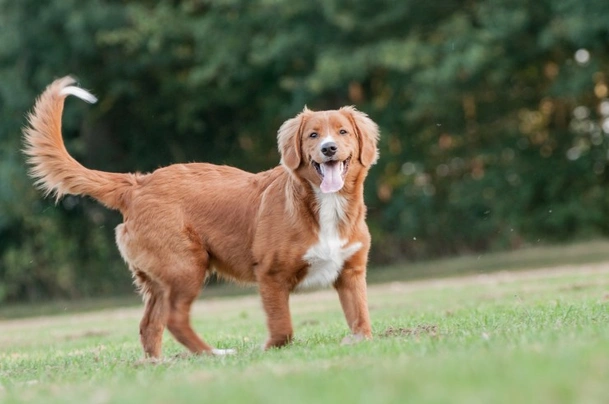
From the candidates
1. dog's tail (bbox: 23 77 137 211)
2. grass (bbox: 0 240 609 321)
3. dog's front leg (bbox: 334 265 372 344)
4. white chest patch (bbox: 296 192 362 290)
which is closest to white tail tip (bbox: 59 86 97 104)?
dog's tail (bbox: 23 77 137 211)

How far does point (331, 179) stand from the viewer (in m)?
8.72

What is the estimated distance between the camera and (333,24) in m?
27.1

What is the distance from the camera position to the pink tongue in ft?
28.4

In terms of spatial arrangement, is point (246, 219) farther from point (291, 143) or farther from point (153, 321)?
point (153, 321)

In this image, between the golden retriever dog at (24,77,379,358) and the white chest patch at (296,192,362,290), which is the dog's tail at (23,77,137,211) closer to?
the golden retriever dog at (24,77,379,358)

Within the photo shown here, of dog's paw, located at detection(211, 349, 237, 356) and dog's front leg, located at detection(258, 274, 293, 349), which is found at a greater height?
dog's front leg, located at detection(258, 274, 293, 349)

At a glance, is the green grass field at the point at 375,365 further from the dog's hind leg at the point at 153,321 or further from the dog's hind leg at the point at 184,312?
the dog's hind leg at the point at 184,312

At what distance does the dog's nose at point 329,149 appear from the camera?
8.65 m

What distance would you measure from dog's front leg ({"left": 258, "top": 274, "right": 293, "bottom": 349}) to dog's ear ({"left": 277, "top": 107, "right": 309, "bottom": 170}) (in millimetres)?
889

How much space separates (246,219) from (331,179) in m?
0.78

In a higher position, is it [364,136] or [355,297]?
[364,136]

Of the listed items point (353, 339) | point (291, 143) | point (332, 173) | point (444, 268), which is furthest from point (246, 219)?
point (444, 268)

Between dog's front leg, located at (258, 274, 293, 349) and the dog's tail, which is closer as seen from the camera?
dog's front leg, located at (258, 274, 293, 349)

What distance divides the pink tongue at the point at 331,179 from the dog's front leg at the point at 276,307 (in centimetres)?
77
